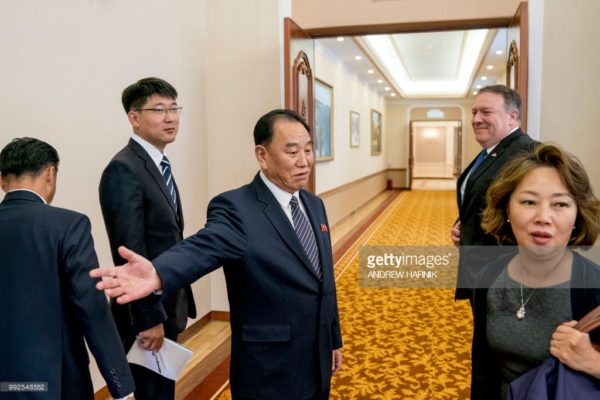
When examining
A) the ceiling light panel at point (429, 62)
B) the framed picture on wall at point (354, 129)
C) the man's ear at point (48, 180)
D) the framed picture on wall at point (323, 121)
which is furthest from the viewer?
the framed picture on wall at point (354, 129)

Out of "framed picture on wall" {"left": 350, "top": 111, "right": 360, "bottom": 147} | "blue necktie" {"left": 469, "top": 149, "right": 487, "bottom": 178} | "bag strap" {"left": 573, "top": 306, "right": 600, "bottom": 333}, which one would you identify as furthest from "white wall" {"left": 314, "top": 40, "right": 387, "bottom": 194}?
"bag strap" {"left": 573, "top": 306, "right": 600, "bottom": 333}

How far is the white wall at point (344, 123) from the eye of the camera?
936 centimetres

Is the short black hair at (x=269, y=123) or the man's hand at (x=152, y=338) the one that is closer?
the short black hair at (x=269, y=123)

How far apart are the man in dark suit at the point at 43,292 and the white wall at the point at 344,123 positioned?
688 centimetres

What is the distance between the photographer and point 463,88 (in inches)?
712

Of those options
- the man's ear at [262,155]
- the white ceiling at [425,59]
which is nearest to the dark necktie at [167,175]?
the man's ear at [262,155]

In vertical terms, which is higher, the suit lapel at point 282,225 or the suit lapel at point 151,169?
the suit lapel at point 151,169

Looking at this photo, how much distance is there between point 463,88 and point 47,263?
18069 millimetres

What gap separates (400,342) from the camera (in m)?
Answer: 4.43

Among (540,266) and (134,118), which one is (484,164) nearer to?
(540,266)

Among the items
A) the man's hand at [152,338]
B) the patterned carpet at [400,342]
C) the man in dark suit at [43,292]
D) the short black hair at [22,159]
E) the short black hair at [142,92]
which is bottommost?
the patterned carpet at [400,342]

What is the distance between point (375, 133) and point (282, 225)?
15100mm

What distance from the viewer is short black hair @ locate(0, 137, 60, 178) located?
6.33 feet

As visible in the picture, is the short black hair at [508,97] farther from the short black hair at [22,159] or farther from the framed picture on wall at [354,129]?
the framed picture on wall at [354,129]
